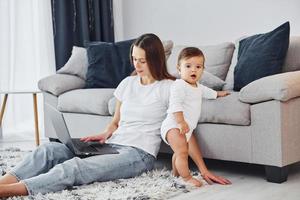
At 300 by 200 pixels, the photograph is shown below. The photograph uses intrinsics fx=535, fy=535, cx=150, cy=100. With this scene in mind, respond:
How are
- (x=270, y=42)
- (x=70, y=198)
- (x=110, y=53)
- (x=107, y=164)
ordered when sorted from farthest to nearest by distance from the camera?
(x=110, y=53) < (x=270, y=42) < (x=107, y=164) < (x=70, y=198)

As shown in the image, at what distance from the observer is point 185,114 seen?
277 cm

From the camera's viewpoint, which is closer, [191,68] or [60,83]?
[191,68]

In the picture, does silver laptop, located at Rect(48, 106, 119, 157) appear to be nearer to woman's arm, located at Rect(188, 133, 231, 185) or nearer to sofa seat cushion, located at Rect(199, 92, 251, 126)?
woman's arm, located at Rect(188, 133, 231, 185)

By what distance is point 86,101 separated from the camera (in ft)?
12.1

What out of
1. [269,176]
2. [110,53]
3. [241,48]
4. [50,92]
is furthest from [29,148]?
[269,176]

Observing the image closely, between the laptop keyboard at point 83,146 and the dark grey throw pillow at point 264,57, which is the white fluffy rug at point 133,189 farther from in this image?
the dark grey throw pillow at point 264,57

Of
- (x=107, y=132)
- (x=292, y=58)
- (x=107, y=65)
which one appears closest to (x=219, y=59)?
(x=292, y=58)

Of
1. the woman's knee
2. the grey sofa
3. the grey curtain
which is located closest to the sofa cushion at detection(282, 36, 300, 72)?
the grey sofa

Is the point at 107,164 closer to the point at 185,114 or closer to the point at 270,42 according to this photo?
the point at 185,114

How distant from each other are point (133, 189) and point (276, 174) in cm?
73

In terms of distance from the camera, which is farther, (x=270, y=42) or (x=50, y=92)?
(x=50, y=92)

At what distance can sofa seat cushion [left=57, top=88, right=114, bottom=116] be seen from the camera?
3.54 metres

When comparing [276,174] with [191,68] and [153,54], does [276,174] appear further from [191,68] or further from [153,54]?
[153,54]

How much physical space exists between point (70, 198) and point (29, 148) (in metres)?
1.81
